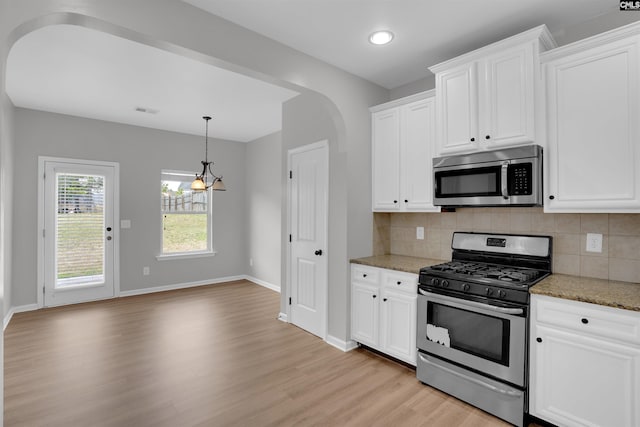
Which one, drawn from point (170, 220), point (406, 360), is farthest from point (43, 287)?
point (406, 360)

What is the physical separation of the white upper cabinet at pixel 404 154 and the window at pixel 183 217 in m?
3.95

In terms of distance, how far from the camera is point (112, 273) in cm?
512

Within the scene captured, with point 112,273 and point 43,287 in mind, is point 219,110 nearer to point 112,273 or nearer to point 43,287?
point 112,273

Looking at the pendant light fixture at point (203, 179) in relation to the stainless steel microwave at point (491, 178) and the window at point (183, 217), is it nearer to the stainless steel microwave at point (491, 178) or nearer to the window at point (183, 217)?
the window at point (183, 217)

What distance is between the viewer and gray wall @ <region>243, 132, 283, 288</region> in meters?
5.67

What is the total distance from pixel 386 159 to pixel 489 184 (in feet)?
3.40

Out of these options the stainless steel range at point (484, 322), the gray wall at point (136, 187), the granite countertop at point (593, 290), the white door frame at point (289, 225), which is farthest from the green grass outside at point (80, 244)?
the granite countertop at point (593, 290)

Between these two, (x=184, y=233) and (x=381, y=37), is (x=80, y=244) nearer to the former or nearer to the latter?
(x=184, y=233)

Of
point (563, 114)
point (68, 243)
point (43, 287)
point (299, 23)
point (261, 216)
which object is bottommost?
point (43, 287)

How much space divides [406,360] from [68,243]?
16.2ft

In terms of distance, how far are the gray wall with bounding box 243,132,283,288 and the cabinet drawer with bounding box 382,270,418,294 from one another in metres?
2.86

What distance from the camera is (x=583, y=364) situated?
187cm

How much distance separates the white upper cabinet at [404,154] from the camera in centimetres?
289

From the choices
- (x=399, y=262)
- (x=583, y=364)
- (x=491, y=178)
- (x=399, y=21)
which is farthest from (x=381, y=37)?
(x=583, y=364)
